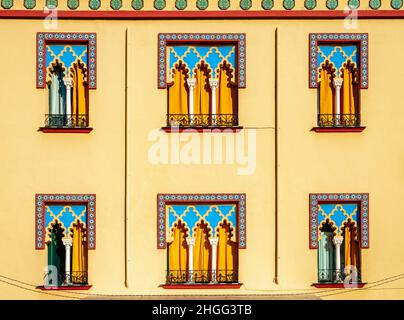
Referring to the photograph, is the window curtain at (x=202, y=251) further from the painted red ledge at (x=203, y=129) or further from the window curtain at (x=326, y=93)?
the window curtain at (x=326, y=93)

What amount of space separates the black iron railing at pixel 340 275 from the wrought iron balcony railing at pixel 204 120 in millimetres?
2680

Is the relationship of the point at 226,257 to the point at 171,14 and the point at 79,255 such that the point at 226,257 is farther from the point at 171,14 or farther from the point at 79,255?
the point at 171,14

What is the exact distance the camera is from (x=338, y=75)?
1338cm

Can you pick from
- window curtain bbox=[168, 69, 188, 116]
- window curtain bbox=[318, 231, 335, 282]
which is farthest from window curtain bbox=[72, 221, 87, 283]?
window curtain bbox=[318, 231, 335, 282]

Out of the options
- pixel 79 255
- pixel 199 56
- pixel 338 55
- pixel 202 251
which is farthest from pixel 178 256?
pixel 338 55

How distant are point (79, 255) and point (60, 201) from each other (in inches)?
35.2

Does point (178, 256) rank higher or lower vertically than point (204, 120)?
lower

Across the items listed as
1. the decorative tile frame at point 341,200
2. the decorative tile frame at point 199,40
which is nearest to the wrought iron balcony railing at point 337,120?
the decorative tile frame at point 341,200

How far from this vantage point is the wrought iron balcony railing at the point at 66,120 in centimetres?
1325

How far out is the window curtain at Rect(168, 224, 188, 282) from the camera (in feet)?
43.5

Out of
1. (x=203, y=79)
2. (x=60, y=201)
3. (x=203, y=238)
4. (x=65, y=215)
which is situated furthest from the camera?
(x=203, y=79)

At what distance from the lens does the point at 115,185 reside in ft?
43.2

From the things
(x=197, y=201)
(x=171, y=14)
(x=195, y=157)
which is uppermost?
(x=171, y=14)

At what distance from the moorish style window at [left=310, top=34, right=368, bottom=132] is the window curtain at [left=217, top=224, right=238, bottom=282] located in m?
2.21
